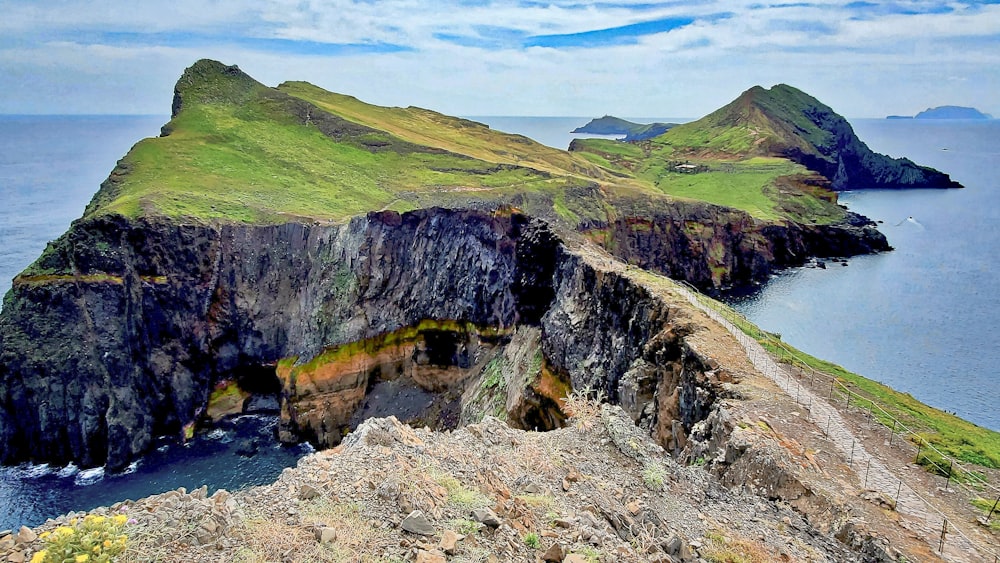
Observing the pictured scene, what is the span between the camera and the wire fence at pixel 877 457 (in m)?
15.1

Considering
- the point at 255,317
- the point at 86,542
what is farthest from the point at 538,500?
the point at 255,317

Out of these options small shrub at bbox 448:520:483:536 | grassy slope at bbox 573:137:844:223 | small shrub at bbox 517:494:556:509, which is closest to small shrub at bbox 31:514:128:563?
small shrub at bbox 448:520:483:536

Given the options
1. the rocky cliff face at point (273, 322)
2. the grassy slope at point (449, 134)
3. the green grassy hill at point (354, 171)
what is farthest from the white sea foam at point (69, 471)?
the grassy slope at point (449, 134)

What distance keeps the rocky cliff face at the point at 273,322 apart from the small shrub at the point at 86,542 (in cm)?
3365

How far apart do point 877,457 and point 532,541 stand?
46.8 feet

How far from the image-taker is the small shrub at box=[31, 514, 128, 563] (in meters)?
8.38

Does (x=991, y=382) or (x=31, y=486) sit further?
(x=991, y=382)

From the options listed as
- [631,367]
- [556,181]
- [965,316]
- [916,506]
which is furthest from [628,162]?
[916,506]

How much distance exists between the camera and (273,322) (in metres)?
59.2

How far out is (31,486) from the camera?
45.7 metres

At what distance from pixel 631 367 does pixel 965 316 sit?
57.9 metres

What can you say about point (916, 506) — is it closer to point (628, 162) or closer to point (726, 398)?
point (726, 398)

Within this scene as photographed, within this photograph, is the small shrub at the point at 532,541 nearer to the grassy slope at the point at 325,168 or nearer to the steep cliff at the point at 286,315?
the steep cliff at the point at 286,315

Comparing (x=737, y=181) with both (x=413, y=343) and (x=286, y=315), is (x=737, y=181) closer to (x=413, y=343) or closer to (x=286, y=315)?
(x=413, y=343)
